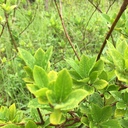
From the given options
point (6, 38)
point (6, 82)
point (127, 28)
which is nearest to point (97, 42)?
point (6, 38)

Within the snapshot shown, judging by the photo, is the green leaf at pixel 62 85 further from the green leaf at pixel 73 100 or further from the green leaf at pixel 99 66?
the green leaf at pixel 99 66

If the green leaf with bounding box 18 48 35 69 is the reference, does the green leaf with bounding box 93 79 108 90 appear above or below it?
below

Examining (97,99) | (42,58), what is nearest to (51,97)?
(42,58)

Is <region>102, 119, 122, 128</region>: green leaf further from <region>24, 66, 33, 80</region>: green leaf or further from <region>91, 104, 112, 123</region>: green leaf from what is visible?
<region>24, 66, 33, 80</region>: green leaf

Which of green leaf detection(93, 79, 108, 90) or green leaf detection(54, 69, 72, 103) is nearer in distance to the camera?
green leaf detection(54, 69, 72, 103)

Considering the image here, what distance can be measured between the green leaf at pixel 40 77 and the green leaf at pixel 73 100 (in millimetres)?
72

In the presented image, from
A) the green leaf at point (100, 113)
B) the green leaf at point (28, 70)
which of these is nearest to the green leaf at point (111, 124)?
the green leaf at point (100, 113)

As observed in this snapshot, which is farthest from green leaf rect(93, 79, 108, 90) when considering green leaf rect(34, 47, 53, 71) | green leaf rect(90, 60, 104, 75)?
green leaf rect(34, 47, 53, 71)

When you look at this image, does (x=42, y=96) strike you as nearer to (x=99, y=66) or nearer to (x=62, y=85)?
(x=62, y=85)

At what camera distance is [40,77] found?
0.62 meters

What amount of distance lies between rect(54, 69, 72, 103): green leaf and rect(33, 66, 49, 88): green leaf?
0.06m

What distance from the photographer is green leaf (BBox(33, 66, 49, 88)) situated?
61cm

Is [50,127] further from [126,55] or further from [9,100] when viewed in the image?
[9,100]

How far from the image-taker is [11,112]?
2.91 ft
